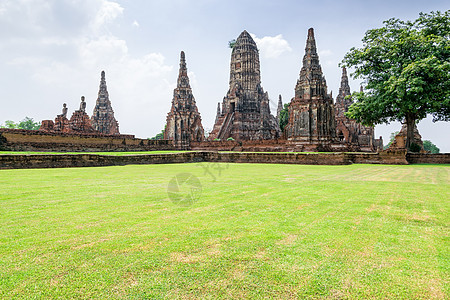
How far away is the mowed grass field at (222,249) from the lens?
1.85 m

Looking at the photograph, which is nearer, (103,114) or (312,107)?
(312,107)

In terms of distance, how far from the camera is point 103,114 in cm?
4494

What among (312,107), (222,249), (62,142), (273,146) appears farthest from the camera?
(273,146)

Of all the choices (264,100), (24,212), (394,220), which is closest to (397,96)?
(394,220)

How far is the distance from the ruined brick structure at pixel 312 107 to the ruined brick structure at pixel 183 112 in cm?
1385

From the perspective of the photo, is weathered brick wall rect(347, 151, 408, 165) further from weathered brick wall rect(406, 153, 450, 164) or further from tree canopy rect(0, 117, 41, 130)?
tree canopy rect(0, 117, 41, 130)

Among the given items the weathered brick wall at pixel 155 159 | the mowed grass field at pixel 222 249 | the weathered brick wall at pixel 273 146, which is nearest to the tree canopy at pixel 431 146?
the weathered brick wall at pixel 273 146

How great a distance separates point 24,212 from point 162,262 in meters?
2.62

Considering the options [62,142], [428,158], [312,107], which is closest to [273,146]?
[312,107]

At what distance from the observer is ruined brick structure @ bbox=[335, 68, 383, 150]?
36.3m

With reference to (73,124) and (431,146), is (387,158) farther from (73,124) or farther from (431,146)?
(431,146)

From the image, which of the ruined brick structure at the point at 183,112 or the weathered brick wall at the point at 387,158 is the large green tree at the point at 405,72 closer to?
the weathered brick wall at the point at 387,158

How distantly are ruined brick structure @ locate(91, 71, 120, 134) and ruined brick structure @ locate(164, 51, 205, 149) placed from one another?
50.3 ft

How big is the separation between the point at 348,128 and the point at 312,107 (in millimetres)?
15067
